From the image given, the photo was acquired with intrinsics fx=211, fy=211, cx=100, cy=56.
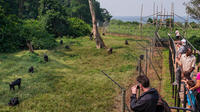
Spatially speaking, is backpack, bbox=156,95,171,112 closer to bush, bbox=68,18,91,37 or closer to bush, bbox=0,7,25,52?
bush, bbox=0,7,25,52

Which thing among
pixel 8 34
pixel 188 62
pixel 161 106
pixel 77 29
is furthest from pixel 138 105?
pixel 77 29

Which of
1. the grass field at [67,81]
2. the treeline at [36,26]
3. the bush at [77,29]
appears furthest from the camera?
the bush at [77,29]

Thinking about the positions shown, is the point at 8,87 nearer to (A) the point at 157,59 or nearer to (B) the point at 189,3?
(A) the point at 157,59

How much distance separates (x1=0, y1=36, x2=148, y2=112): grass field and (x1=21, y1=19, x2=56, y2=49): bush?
2.33 m

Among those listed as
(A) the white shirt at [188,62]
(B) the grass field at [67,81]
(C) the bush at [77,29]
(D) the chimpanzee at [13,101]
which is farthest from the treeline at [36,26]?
(A) the white shirt at [188,62]

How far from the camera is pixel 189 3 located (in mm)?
26609

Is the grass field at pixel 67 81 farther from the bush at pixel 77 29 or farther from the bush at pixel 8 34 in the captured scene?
the bush at pixel 77 29

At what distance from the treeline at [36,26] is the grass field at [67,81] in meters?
2.98

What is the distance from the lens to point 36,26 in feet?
63.3

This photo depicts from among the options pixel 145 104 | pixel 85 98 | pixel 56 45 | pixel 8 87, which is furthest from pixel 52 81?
pixel 56 45

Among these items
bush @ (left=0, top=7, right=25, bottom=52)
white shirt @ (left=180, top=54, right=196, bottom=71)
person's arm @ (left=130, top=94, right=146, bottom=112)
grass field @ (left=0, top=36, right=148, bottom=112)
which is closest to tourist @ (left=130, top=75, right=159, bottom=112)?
person's arm @ (left=130, top=94, right=146, bottom=112)

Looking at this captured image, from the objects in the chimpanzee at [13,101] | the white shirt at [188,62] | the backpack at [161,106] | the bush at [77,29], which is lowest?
the chimpanzee at [13,101]

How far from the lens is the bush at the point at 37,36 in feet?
60.3

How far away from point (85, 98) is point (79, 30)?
2162 centimetres
